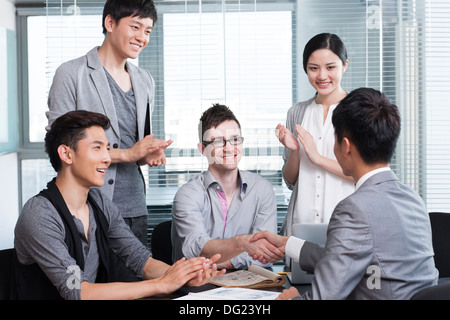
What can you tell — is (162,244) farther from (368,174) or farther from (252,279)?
(368,174)

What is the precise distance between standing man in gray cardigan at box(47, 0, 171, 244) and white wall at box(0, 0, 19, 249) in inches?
80.4

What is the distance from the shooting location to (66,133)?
205 cm

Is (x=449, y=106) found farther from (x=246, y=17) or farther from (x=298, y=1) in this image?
(x=246, y=17)

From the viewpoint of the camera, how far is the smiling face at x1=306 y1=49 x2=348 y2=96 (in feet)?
8.65

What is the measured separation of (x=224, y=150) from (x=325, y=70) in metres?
0.65

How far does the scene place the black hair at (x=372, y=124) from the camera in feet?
5.18

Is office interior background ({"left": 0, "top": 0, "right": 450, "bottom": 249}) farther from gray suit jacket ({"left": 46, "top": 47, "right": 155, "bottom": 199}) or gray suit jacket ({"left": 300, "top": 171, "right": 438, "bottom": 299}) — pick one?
gray suit jacket ({"left": 300, "top": 171, "right": 438, "bottom": 299})

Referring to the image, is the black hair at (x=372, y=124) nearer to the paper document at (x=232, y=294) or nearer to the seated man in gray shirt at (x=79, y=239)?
the paper document at (x=232, y=294)

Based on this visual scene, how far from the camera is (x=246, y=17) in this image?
3996mm

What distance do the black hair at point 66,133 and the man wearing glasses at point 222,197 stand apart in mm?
616

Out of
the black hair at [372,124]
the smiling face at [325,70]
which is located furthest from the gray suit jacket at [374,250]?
the smiling face at [325,70]

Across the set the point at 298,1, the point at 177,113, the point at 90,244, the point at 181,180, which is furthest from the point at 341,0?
the point at 90,244
